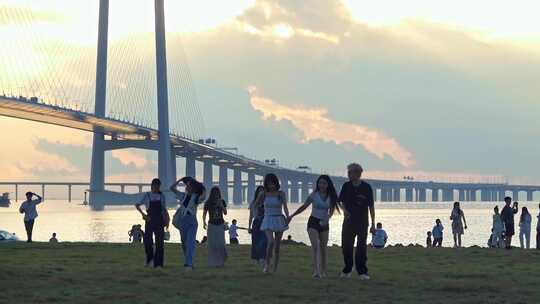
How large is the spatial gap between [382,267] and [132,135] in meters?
82.5

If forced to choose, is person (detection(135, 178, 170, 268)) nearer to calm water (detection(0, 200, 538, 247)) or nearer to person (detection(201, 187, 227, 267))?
person (detection(201, 187, 227, 267))

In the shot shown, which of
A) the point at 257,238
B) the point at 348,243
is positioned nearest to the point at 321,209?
the point at 348,243

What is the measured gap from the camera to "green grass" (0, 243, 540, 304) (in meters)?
11.6

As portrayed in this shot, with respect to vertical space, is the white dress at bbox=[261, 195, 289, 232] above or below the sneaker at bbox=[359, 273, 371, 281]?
above

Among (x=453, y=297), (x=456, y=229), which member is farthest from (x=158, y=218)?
(x=456, y=229)

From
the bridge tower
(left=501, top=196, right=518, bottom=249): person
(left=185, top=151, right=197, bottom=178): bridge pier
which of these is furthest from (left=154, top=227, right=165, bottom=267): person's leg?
(left=185, top=151, right=197, bottom=178): bridge pier

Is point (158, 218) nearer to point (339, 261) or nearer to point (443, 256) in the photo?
point (339, 261)

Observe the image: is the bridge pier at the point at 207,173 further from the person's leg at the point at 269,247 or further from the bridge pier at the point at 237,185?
the person's leg at the point at 269,247

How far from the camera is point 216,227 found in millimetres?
15750

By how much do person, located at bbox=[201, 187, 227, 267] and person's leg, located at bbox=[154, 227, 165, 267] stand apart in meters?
0.63

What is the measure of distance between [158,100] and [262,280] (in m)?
75.1

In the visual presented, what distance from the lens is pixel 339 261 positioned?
17656 mm

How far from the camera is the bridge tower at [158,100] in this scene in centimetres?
8712

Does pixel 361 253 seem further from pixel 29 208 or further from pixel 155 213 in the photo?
pixel 29 208
